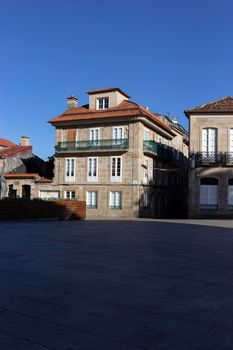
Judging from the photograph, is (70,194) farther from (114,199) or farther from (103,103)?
(103,103)

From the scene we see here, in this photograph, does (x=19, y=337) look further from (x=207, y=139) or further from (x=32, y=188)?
(x=32, y=188)

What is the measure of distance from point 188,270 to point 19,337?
4.48m

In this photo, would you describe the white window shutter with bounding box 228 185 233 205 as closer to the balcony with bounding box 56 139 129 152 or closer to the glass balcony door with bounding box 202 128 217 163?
the glass balcony door with bounding box 202 128 217 163

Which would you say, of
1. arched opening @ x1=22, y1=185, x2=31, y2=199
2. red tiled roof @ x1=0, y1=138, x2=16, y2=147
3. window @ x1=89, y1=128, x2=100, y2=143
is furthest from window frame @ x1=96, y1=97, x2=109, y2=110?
red tiled roof @ x1=0, y1=138, x2=16, y2=147

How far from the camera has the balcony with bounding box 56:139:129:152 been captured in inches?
1485

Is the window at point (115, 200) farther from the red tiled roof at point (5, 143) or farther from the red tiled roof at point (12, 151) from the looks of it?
the red tiled roof at point (5, 143)

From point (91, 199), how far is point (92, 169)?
8.97 feet

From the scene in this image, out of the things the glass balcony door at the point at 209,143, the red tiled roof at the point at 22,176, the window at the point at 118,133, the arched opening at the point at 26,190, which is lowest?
the arched opening at the point at 26,190

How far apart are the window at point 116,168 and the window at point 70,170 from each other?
423cm

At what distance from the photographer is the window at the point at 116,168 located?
37875 mm

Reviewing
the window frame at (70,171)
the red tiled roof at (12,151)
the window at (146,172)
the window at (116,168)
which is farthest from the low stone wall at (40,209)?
the red tiled roof at (12,151)

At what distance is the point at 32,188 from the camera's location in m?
41.4

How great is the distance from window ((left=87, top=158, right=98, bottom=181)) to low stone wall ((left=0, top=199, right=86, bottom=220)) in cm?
1084

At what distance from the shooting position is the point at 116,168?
38.1m
